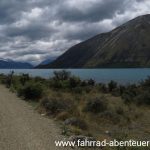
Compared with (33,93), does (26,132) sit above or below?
below

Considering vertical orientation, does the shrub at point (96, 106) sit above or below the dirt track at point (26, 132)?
above

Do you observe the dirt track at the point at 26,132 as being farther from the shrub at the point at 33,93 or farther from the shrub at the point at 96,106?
the shrub at the point at 33,93

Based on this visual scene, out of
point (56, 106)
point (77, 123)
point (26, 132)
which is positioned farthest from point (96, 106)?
point (26, 132)

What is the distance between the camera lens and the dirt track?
466 inches

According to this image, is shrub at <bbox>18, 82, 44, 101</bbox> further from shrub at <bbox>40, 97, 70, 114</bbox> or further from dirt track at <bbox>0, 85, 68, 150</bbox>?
dirt track at <bbox>0, 85, 68, 150</bbox>

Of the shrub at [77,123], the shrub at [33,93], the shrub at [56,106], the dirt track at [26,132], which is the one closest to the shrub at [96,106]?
the shrub at [56,106]

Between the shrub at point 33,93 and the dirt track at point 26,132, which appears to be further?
the shrub at point 33,93

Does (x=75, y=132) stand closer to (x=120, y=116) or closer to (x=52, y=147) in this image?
(x=52, y=147)

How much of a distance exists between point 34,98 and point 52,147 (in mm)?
17641

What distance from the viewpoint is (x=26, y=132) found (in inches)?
548

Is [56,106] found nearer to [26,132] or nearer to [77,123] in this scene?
[77,123]

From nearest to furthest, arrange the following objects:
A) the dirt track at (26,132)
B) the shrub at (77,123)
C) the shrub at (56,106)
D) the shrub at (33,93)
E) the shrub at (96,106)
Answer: the dirt track at (26,132), the shrub at (77,123), the shrub at (56,106), the shrub at (96,106), the shrub at (33,93)

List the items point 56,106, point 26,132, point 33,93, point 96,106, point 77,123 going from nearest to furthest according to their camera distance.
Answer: point 26,132
point 77,123
point 56,106
point 96,106
point 33,93

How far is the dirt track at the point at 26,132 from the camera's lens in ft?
38.9
